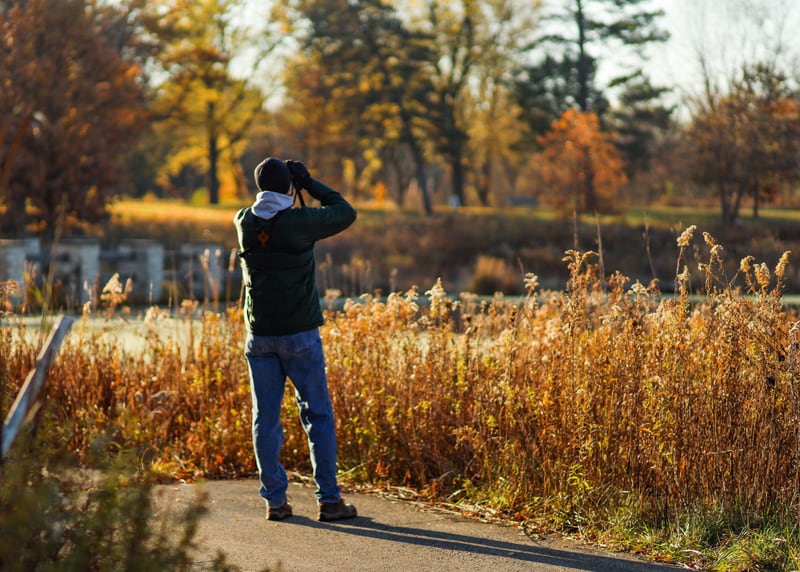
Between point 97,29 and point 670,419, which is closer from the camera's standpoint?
point 670,419

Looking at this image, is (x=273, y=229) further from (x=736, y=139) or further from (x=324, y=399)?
(x=736, y=139)

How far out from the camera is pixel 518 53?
4384 cm

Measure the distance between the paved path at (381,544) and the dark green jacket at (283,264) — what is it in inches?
38.3

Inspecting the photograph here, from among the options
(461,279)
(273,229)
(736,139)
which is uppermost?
(736,139)

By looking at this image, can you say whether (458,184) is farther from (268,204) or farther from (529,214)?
(268,204)

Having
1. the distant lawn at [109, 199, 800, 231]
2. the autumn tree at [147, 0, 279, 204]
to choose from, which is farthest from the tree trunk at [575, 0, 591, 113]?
the autumn tree at [147, 0, 279, 204]

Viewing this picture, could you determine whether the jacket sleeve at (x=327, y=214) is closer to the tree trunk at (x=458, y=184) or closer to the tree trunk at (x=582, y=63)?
the tree trunk at (x=582, y=63)

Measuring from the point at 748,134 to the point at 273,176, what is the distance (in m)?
32.9

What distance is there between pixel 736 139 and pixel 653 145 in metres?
8.80

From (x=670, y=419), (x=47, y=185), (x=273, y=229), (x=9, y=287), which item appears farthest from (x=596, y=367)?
(x=47, y=185)

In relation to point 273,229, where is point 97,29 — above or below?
above

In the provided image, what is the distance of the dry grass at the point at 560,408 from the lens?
17.0 ft

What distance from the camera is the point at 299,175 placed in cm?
552

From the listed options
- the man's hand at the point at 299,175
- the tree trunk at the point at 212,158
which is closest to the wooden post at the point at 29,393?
the man's hand at the point at 299,175
